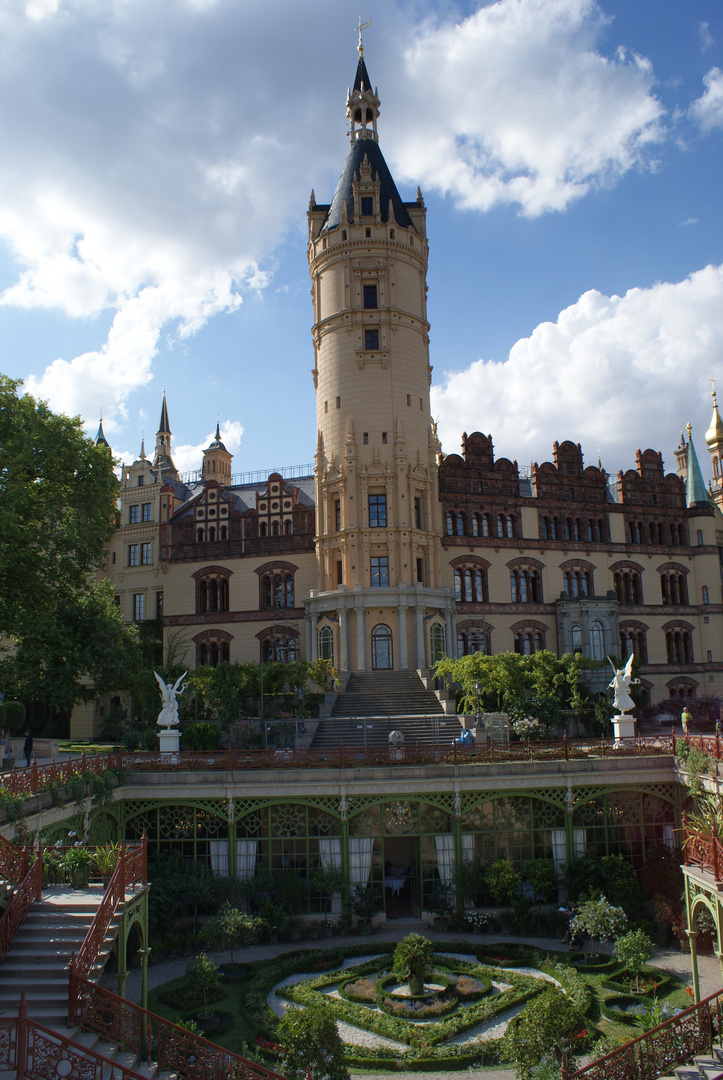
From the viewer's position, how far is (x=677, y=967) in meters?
20.9

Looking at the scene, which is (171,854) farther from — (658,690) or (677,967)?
(658,690)

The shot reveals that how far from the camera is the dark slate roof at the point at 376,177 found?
4959 cm

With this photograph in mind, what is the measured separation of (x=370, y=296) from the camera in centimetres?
4888

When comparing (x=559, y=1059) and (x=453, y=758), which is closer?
(x=559, y=1059)

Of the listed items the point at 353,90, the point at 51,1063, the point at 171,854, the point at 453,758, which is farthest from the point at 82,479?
the point at 353,90

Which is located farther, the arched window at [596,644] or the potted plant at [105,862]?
the arched window at [596,644]

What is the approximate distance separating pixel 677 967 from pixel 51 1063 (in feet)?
52.4

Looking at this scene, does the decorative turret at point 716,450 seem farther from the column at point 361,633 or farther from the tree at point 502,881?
the tree at point 502,881

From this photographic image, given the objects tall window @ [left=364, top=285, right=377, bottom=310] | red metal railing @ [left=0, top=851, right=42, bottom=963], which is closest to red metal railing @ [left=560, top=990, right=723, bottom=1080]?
red metal railing @ [left=0, top=851, right=42, bottom=963]

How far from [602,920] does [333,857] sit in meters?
8.04

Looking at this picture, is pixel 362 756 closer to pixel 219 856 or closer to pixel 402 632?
pixel 219 856

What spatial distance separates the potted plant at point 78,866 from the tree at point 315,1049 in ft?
19.2

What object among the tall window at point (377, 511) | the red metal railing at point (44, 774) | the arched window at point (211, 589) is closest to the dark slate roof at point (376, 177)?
the tall window at point (377, 511)

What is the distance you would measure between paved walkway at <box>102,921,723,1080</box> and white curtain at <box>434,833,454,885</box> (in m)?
1.62
